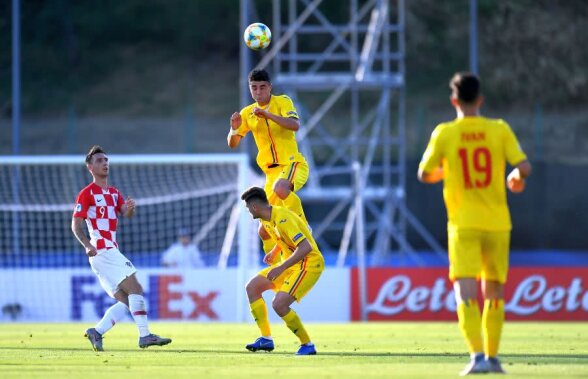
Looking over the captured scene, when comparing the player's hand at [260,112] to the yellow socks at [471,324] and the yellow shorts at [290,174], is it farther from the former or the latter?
the yellow socks at [471,324]

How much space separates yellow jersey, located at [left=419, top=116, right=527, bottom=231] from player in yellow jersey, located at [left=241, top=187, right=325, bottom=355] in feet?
7.96

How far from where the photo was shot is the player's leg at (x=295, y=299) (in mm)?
11953

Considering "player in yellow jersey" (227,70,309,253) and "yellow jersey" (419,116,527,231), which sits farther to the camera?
"player in yellow jersey" (227,70,309,253)

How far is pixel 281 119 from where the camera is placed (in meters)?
13.1

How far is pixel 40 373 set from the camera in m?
10.4

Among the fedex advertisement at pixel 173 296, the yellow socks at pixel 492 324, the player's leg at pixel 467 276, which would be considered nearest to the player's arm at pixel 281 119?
Answer: the player's leg at pixel 467 276

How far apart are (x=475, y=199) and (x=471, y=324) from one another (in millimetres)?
913

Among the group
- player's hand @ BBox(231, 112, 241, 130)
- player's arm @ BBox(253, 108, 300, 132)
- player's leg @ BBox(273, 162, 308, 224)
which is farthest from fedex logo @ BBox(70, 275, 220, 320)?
player's arm @ BBox(253, 108, 300, 132)

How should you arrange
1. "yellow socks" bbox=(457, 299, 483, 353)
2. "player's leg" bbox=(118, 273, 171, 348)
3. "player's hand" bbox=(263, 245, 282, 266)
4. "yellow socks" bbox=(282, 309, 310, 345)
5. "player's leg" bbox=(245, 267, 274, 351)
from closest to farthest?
1. "yellow socks" bbox=(457, 299, 483, 353)
2. "yellow socks" bbox=(282, 309, 310, 345)
3. "player's leg" bbox=(245, 267, 274, 351)
4. "player's hand" bbox=(263, 245, 282, 266)
5. "player's leg" bbox=(118, 273, 171, 348)

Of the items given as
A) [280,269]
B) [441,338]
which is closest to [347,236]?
[441,338]

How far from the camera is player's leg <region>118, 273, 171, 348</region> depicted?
43.8 ft

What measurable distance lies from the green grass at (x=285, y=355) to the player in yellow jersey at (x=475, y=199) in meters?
0.50

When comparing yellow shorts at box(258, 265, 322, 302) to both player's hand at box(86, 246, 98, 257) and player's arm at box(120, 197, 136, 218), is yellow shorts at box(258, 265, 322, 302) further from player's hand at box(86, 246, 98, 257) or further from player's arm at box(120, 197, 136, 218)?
player's hand at box(86, 246, 98, 257)

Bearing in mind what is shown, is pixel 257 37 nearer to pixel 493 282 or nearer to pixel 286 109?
pixel 286 109
